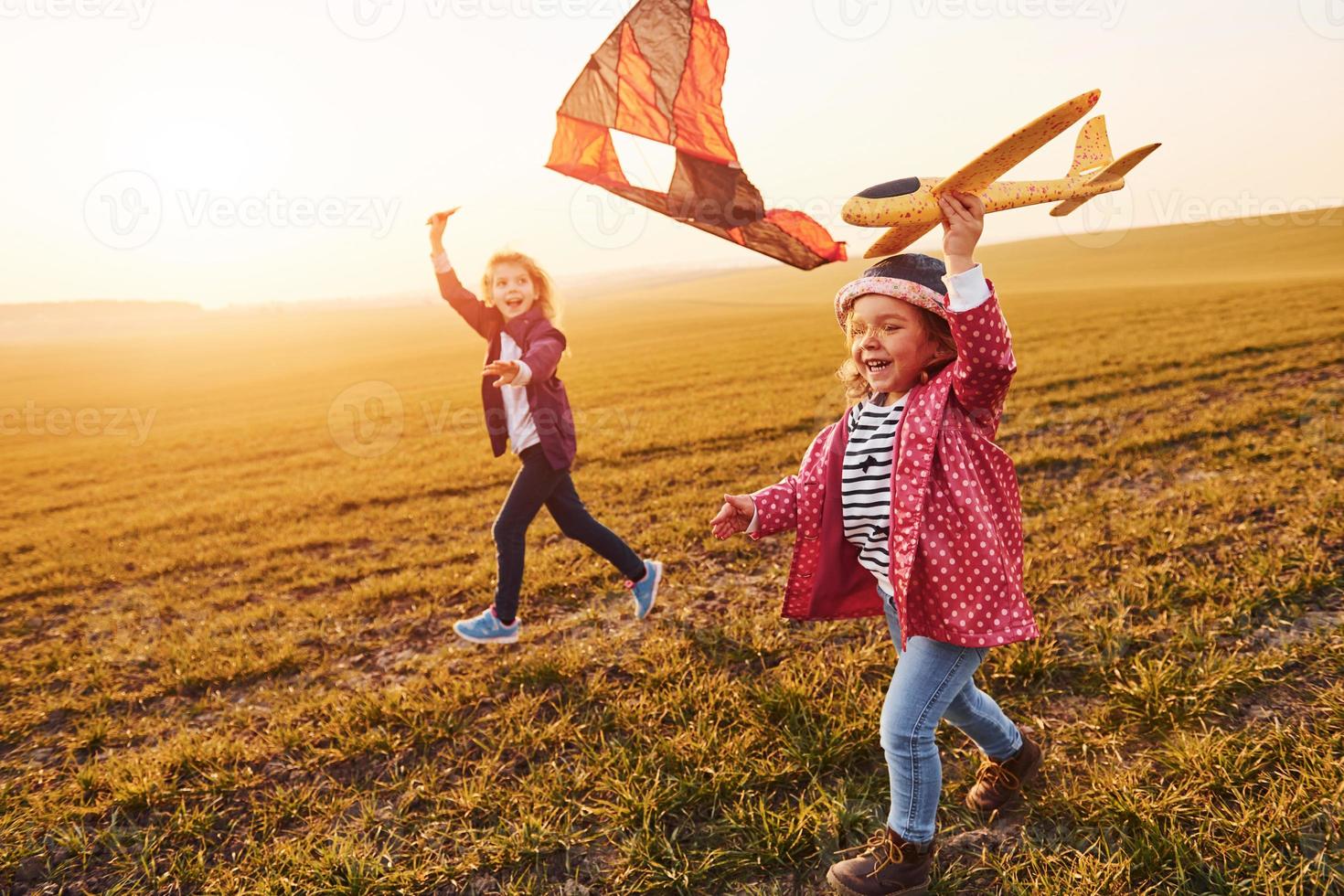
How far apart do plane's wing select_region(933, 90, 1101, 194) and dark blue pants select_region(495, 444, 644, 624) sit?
3.05m

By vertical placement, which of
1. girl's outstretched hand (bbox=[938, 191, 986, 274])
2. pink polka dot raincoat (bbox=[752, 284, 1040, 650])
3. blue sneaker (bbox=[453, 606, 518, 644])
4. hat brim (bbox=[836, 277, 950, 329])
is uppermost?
girl's outstretched hand (bbox=[938, 191, 986, 274])

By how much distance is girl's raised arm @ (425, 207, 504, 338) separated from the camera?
4641mm

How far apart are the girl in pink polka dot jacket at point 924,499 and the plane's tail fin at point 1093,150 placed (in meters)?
0.56

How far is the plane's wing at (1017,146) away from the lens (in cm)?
191

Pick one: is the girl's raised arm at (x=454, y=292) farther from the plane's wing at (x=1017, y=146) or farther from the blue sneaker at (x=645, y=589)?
the plane's wing at (x=1017, y=146)

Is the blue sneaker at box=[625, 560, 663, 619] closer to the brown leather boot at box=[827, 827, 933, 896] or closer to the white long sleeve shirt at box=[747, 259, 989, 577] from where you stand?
the white long sleeve shirt at box=[747, 259, 989, 577]

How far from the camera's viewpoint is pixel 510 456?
A: 11.3 meters

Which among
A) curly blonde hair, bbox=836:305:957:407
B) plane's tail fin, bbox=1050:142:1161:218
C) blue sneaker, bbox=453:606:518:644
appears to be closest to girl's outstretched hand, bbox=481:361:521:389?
blue sneaker, bbox=453:606:518:644

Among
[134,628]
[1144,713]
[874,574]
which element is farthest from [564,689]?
[134,628]

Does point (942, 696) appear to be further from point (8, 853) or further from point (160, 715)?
point (160, 715)

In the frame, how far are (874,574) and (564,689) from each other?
2115mm

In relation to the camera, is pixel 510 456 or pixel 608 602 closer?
pixel 608 602

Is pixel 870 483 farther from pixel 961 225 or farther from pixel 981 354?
pixel 961 225

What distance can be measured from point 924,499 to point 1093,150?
50.4 inches
